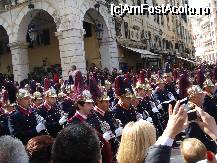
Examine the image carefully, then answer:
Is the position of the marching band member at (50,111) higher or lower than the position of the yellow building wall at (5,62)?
lower

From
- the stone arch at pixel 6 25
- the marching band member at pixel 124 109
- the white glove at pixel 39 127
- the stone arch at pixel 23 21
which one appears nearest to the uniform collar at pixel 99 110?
the marching band member at pixel 124 109

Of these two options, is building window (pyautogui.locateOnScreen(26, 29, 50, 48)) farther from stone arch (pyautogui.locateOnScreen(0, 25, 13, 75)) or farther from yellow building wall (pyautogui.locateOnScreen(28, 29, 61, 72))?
stone arch (pyautogui.locateOnScreen(0, 25, 13, 75))

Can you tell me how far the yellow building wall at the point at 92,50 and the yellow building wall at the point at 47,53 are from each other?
6.59 feet

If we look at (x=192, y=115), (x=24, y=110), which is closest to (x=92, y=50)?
(x=24, y=110)

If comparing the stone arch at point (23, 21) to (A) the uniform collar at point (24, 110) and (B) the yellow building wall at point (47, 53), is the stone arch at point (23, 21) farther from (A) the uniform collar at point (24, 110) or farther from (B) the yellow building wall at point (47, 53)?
(A) the uniform collar at point (24, 110)

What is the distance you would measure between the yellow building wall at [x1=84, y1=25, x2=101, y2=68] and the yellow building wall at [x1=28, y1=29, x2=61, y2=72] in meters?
2.01

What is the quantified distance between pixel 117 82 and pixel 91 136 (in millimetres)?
6574

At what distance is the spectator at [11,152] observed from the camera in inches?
109

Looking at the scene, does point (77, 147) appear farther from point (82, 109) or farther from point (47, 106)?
point (47, 106)

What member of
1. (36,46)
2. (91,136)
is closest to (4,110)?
(91,136)

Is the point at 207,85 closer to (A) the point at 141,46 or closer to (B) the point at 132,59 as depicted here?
(B) the point at 132,59

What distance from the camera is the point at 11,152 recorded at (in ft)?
9.18

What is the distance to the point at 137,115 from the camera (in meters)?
8.14

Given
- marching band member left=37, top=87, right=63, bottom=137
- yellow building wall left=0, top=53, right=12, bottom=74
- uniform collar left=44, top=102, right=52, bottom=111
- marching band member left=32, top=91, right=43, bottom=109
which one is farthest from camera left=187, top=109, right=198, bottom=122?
yellow building wall left=0, top=53, right=12, bottom=74
